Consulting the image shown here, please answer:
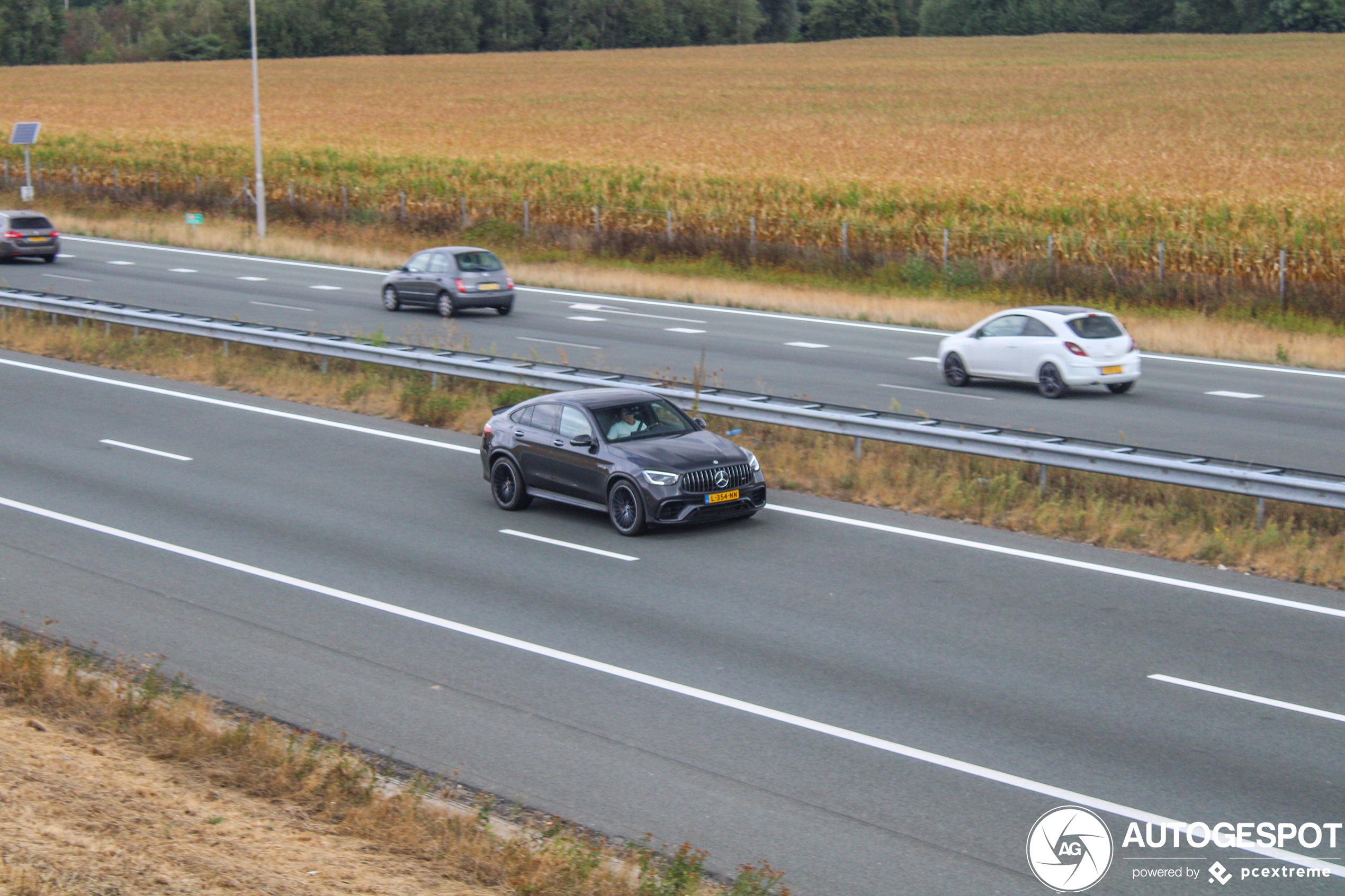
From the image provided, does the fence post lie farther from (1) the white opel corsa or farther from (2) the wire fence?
(1) the white opel corsa

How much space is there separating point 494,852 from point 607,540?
7356 millimetres

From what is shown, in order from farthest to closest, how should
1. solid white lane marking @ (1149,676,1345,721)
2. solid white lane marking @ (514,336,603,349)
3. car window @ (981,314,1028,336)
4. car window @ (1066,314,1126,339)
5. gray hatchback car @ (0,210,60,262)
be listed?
gray hatchback car @ (0,210,60,262), solid white lane marking @ (514,336,603,349), car window @ (981,314,1028,336), car window @ (1066,314,1126,339), solid white lane marking @ (1149,676,1345,721)

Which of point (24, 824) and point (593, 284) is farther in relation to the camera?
point (593, 284)

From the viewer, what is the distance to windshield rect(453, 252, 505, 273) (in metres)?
31.5

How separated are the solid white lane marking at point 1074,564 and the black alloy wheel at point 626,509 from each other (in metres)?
1.98

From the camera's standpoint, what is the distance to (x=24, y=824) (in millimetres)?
7270

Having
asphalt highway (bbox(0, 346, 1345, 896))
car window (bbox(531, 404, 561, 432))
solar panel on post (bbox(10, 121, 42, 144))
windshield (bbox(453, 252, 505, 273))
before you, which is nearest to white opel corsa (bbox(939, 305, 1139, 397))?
asphalt highway (bbox(0, 346, 1345, 896))

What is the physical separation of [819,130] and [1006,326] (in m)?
44.3

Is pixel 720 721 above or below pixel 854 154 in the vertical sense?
below

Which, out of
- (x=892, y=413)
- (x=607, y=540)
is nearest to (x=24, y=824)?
(x=607, y=540)

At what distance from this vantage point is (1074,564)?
13.7 m

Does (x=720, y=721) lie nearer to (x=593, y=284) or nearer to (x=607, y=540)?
(x=607, y=540)

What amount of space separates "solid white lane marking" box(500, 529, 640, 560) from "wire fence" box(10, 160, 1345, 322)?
2193cm

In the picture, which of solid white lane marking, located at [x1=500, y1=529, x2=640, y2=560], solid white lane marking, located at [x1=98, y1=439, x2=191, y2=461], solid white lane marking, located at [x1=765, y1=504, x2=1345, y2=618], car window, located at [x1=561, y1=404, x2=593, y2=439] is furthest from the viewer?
solid white lane marking, located at [x1=98, y1=439, x2=191, y2=461]
